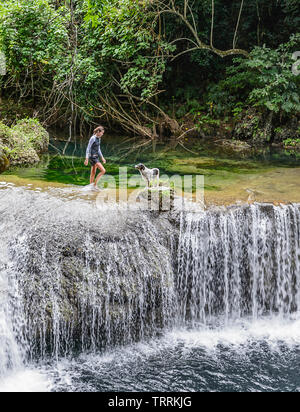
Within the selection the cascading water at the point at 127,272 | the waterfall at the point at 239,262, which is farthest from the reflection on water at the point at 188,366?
the waterfall at the point at 239,262

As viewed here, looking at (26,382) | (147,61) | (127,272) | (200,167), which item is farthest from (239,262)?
(147,61)

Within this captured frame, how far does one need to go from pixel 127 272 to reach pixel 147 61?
9743 mm

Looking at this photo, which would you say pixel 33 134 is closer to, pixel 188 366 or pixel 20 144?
pixel 20 144

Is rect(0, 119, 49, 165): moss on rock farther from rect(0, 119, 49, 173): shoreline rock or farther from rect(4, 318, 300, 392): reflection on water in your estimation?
rect(4, 318, 300, 392): reflection on water

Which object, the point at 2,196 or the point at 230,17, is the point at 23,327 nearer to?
the point at 2,196

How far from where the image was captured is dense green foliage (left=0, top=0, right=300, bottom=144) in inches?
482

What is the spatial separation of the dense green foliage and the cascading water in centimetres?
586

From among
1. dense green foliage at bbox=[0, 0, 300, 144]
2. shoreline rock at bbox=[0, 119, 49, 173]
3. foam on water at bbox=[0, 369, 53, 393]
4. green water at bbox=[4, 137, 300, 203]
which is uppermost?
dense green foliage at bbox=[0, 0, 300, 144]

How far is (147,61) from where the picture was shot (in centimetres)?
1387

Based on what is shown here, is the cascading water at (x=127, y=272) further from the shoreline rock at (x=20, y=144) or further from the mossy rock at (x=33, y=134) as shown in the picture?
the mossy rock at (x=33, y=134)

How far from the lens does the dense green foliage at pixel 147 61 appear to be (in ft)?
40.2

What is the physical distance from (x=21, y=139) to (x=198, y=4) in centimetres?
928

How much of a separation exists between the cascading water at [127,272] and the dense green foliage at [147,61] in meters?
5.86

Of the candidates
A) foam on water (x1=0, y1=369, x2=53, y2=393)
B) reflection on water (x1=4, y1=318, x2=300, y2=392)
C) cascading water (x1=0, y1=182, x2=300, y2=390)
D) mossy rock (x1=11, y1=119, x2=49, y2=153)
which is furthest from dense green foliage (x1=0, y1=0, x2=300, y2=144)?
foam on water (x1=0, y1=369, x2=53, y2=393)
